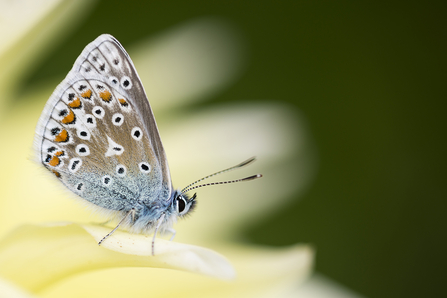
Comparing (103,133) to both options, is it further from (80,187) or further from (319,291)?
(319,291)

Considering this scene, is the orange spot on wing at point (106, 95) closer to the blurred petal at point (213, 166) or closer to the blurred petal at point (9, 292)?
the blurred petal at point (213, 166)

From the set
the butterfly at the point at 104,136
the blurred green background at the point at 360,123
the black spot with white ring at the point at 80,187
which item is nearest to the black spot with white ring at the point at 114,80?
the butterfly at the point at 104,136

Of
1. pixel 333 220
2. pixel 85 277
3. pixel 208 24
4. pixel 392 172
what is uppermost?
pixel 208 24

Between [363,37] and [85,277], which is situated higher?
[363,37]

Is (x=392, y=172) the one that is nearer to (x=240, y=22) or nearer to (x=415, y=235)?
(x=415, y=235)

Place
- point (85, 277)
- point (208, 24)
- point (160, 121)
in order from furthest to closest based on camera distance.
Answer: point (208, 24)
point (160, 121)
point (85, 277)

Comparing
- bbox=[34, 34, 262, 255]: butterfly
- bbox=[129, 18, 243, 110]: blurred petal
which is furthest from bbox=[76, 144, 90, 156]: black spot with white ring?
bbox=[129, 18, 243, 110]: blurred petal

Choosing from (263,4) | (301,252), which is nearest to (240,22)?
(263,4)
